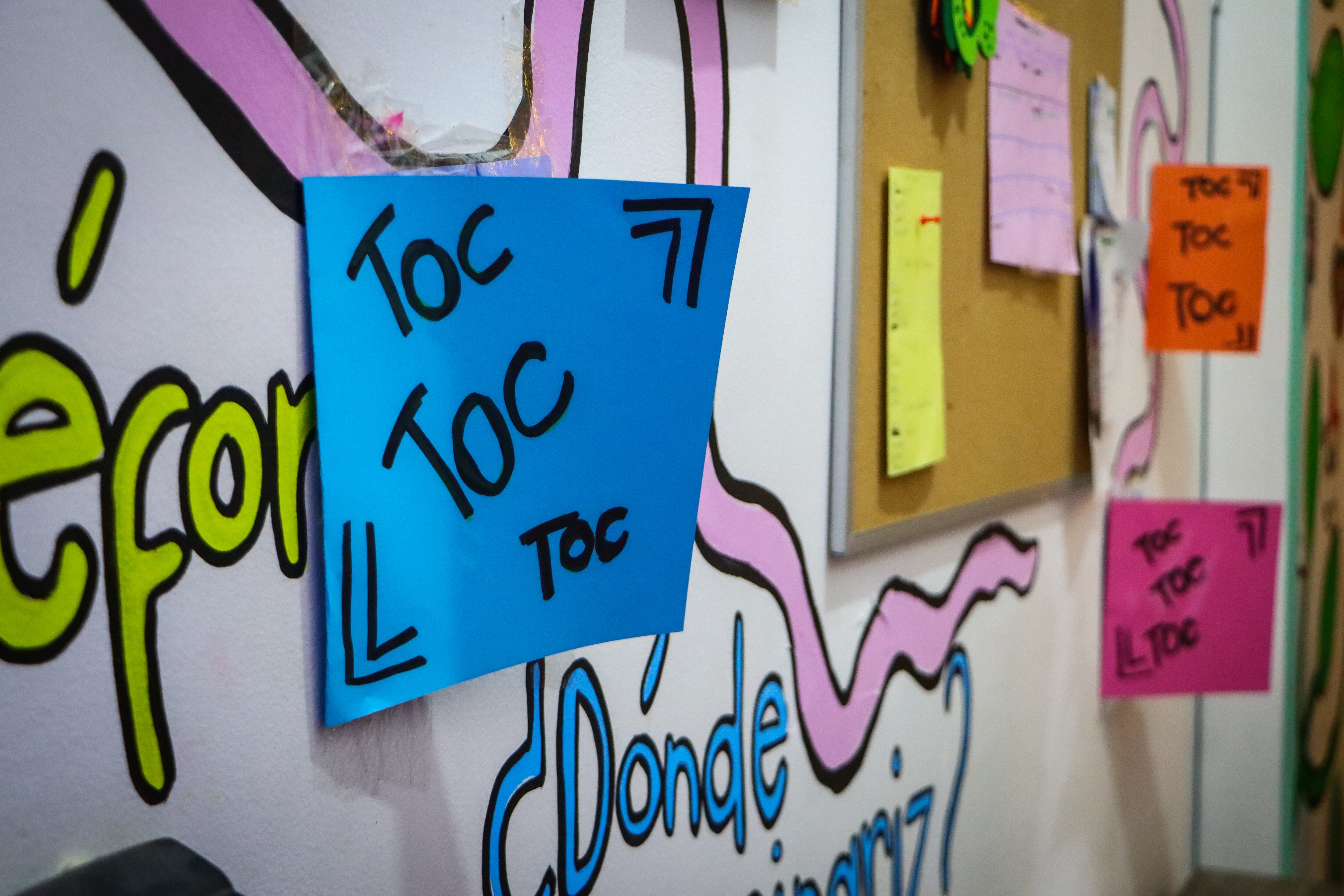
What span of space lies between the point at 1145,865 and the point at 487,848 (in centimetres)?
137

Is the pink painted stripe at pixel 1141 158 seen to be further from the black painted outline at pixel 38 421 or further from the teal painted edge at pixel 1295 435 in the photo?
the black painted outline at pixel 38 421

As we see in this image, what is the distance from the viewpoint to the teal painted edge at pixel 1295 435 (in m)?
1.70

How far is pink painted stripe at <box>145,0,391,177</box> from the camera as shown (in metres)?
0.39

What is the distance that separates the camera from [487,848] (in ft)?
1.79

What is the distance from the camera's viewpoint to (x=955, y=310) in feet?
3.00

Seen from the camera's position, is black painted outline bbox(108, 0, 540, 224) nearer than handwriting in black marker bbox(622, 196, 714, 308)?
Yes

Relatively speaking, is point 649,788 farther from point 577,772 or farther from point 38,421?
point 38,421

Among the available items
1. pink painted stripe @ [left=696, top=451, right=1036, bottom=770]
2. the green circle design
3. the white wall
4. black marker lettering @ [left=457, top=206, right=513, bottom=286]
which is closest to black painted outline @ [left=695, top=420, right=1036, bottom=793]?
pink painted stripe @ [left=696, top=451, right=1036, bottom=770]

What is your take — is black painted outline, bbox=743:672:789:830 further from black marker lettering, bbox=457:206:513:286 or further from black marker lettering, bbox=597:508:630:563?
black marker lettering, bbox=457:206:513:286

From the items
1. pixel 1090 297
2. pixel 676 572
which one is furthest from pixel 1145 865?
pixel 676 572

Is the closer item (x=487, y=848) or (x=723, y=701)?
(x=487, y=848)

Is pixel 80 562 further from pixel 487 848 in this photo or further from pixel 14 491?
pixel 487 848

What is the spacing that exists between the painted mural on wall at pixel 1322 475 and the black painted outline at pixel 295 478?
71.0 inches

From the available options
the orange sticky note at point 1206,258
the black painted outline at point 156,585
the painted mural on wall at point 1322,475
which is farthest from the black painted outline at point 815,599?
the painted mural on wall at point 1322,475
